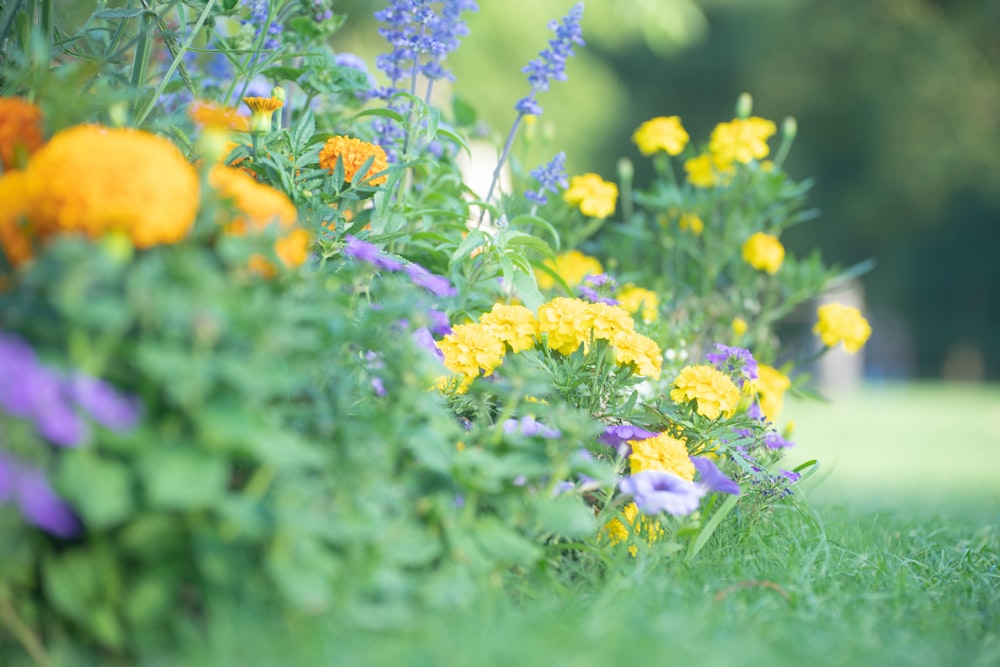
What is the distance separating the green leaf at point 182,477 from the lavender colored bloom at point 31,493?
10 cm

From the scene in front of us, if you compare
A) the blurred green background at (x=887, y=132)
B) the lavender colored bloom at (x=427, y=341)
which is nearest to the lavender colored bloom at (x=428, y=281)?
the lavender colored bloom at (x=427, y=341)

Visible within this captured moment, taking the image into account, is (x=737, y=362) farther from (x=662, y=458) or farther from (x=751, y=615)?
(x=751, y=615)

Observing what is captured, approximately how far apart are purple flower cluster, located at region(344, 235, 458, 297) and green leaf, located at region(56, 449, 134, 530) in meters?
0.65

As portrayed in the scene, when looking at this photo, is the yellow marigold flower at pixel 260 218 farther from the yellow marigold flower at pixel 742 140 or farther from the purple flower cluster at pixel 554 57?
the yellow marigold flower at pixel 742 140

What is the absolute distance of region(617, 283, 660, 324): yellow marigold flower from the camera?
8.29 feet

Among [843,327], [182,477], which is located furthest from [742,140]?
[182,477]

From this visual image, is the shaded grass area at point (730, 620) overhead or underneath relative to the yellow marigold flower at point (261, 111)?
underneath

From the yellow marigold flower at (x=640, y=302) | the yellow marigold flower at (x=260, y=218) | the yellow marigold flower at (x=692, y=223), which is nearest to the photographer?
the yellow marigold flower at (x=260, y=218)

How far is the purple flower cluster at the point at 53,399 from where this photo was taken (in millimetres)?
1097

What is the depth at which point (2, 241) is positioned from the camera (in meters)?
1.32

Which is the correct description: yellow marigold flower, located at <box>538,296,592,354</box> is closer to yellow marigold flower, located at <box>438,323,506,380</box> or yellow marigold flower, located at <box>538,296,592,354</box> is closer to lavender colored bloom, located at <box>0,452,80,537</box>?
yellow marigold flower, located at <box>438,323,506,380</box>

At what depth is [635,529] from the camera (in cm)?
181

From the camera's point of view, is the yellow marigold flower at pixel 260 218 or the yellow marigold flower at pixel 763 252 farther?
the yellow marigold flower at pixel 763 252

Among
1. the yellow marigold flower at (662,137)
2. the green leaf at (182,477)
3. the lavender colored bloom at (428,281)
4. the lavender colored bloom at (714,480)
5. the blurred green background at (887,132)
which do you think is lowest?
the green leaf at (182,477)
